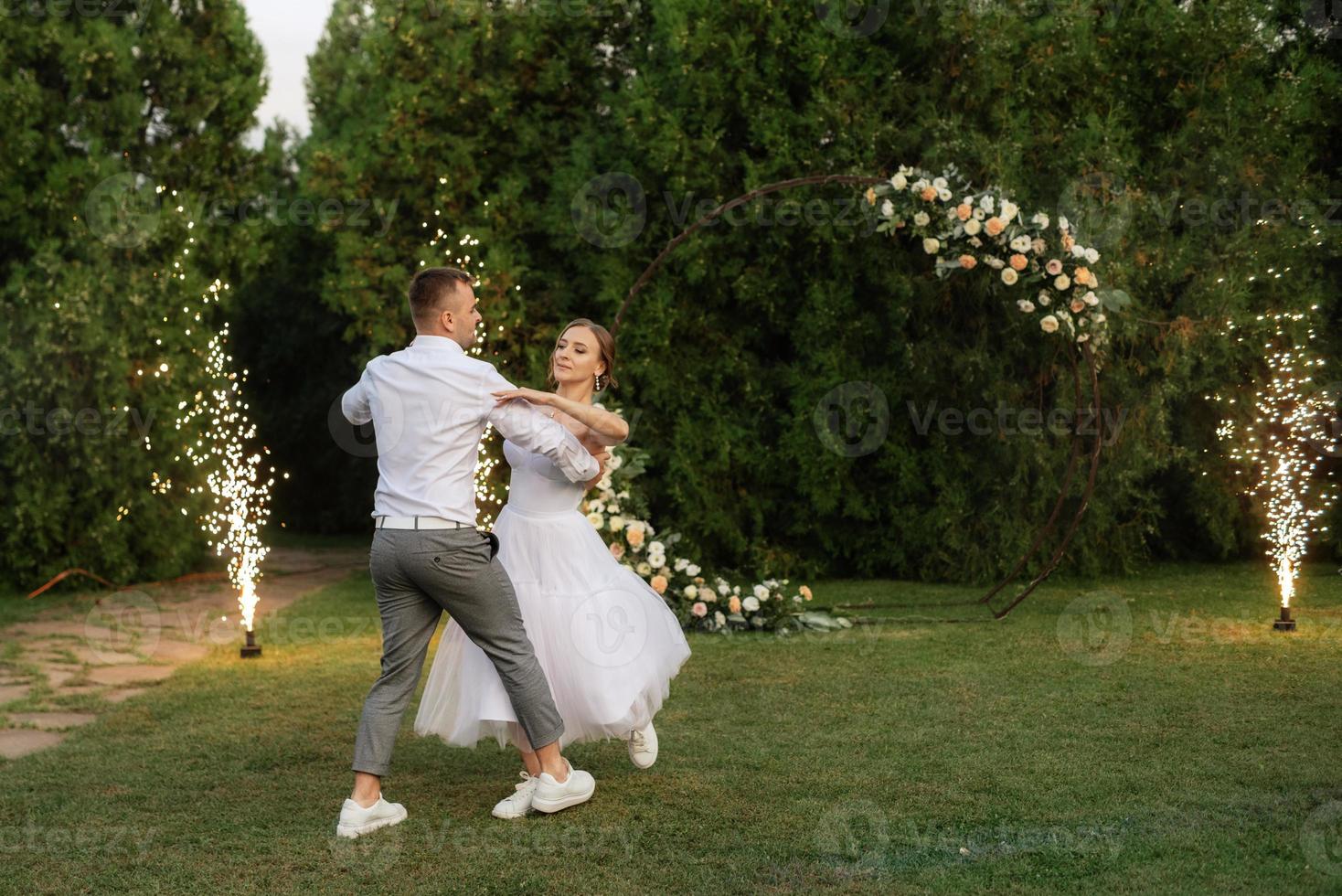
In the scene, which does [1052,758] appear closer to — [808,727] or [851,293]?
[808,727]

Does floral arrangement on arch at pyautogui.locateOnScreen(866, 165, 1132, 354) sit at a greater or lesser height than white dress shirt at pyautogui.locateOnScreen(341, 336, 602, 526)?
greater

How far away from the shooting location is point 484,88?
11203 mm

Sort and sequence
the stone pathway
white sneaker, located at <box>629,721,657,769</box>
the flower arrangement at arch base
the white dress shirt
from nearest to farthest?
the white dress shirt < white sneaker, located at <box>629,721,657,769</box> < the stone pathway < the flower arrangement at arch base

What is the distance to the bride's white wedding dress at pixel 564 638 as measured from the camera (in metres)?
4.71

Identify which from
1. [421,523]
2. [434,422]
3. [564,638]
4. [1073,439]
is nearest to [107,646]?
[564,638]

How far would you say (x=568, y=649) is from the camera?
4.75 meters

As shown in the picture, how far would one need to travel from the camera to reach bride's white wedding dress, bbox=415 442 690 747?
4711mm

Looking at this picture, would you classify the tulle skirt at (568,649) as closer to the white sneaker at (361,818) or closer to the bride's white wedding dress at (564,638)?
the bride's white wedding dress at (564,638)

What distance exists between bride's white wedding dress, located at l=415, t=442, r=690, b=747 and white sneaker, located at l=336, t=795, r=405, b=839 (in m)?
0.38

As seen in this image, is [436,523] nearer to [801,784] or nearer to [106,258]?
[801,784]

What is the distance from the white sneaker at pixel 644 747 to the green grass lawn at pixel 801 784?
111mm

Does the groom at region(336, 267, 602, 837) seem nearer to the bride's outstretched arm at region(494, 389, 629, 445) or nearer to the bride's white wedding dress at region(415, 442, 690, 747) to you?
the bride's outstretched arm at region(494, 389, 629, 445)

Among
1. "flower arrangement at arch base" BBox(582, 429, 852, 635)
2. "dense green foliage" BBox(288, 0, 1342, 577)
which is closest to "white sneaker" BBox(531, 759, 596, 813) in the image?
"flower arrangement at arch base" BBox(582, 429, 852, 635)

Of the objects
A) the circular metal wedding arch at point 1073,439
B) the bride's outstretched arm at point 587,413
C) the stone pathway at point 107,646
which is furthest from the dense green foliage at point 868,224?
→ the bride's outstretched arm at point 587,413
